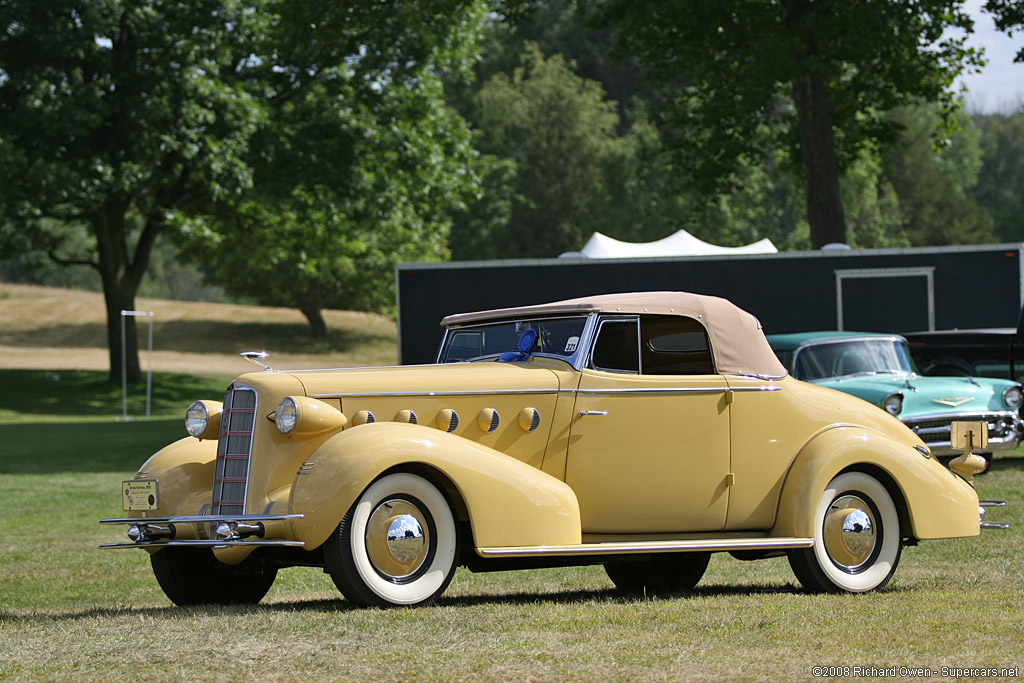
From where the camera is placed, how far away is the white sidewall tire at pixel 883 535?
7617 mm

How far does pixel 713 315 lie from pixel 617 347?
73 centimetres

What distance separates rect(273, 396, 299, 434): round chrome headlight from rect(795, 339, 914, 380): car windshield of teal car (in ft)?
30.0

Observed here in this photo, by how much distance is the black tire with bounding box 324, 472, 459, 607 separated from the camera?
21.1 feet

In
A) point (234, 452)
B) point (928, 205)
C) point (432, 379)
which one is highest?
point (928, 205)

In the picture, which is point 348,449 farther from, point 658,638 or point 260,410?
point 658,638

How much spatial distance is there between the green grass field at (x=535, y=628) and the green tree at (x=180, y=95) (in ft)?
60.9

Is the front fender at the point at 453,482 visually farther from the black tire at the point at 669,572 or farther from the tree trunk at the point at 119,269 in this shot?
the tree trunk at the point at 119,269

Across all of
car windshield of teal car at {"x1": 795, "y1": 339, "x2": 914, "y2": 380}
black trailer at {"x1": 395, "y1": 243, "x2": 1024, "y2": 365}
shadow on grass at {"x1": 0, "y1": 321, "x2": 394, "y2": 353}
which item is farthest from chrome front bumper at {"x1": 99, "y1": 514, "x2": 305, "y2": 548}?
shadow on grass at {"x1": 0, "y1": 321, "x2": 394, "y2": 353}

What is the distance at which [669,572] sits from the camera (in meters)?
8.62

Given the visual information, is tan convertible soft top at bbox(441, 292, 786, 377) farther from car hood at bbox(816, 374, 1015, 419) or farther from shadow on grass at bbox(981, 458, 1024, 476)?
shadow on grass at bbox(981, 458, 1024, 476)

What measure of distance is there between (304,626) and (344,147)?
27.1 meters

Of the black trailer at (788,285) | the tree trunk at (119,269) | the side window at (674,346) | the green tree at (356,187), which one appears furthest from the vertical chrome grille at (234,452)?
the tree trunk at (119,269)

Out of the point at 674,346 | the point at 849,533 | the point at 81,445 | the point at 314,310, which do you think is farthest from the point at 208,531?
the point at 314,310

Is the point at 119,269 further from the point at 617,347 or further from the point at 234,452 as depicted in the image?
the point at 617,347
